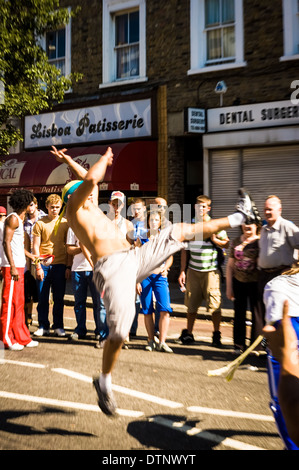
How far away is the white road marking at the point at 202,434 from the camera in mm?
4125

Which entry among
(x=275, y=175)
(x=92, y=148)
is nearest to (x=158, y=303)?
(x=275, y=175)

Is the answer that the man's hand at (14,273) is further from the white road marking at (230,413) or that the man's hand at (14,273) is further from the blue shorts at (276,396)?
the blue shorts at (276,396)

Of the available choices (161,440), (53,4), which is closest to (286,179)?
(53,4)

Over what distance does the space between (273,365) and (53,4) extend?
40.6 ft

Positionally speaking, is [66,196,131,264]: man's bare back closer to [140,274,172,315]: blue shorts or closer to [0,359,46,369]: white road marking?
[0,359,46,369]: white road marking

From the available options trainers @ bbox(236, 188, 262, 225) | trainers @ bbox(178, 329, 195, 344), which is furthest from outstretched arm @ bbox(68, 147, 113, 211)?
trainers @ bbox(178, 329, 195, 344)

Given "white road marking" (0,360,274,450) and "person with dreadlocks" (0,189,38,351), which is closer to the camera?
"white road marking" (0,360,274,450)

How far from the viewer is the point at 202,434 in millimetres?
4395

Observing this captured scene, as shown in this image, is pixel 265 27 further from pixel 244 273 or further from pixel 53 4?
pixel 244 273

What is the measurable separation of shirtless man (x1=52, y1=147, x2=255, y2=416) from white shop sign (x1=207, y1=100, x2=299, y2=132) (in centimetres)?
954

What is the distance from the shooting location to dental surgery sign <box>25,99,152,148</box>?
16469 mm

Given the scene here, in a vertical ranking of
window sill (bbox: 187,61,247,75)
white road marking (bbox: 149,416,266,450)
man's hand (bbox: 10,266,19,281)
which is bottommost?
white road marking (bbox: 149,416,266,450)

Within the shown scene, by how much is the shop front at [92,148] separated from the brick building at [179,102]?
3 cm

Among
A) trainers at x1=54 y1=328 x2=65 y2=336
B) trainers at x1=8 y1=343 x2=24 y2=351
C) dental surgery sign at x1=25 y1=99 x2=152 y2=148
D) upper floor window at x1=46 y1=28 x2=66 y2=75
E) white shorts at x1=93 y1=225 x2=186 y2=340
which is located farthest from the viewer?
upper floor window at x1=46 y1=28 x2=66 y2=75
